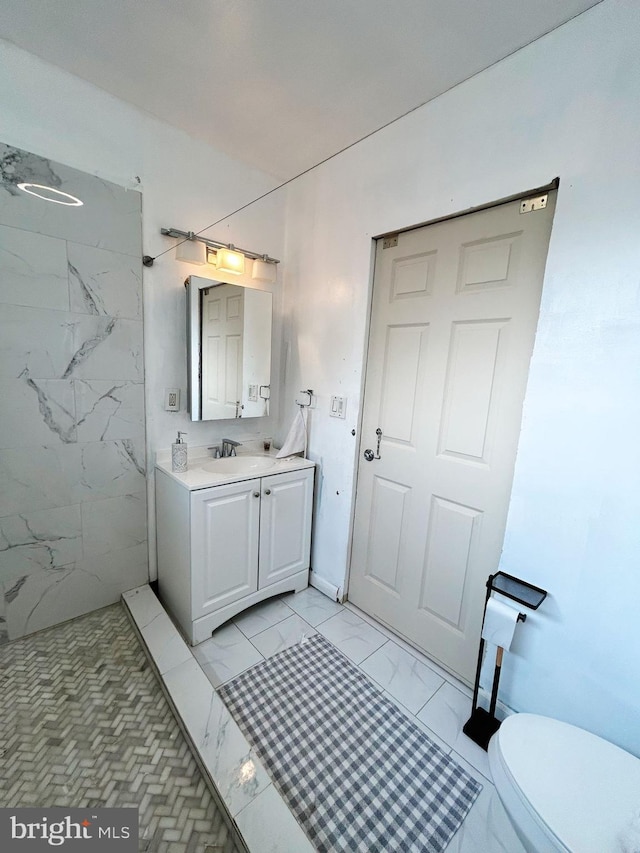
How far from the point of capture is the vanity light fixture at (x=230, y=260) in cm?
194

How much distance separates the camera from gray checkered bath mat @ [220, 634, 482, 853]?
1.04m

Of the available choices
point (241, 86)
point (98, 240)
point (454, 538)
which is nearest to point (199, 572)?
point (454, 538)

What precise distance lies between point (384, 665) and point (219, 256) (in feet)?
7.60

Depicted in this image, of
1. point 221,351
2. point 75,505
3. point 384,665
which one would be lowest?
point 384,665

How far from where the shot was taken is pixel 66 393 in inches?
63.2

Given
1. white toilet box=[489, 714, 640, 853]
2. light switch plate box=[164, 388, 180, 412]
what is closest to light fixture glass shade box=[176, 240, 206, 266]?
light switch plate box=[164, 388, 180, 412]

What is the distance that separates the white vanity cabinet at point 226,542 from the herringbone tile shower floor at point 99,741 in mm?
331

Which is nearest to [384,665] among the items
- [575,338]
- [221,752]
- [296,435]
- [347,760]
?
[347,760]

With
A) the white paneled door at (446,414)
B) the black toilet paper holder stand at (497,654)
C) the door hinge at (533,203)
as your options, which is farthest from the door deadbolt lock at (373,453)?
the door hinge at (533,203)

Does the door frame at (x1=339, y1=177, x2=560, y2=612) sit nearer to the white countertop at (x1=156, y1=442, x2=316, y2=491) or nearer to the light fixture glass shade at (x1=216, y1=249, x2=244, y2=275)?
the white countertop at (x1=156, y1=442, x2=316, y2=491)

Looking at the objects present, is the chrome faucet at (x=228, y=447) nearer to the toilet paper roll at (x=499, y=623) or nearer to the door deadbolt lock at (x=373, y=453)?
the door deadbolt lock at (x=373, y=453)

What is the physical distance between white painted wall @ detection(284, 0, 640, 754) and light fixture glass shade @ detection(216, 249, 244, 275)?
1044 millimetres

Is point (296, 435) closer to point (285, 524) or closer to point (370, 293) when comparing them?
point (285, 524)

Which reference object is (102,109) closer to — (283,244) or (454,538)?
(283,244)
